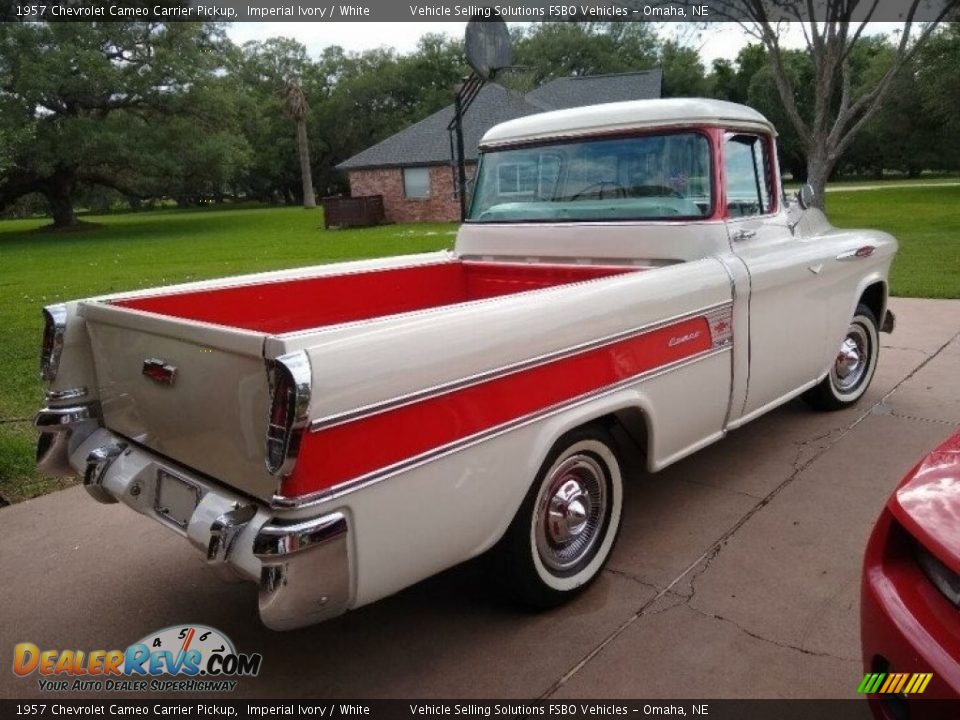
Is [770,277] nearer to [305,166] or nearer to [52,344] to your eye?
[52,344]

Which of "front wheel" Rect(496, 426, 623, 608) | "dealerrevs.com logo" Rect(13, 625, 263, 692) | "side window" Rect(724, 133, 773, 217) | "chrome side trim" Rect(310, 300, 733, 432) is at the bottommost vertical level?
"dealerrevs.com logo" Rect(13, 625, 263, 692)

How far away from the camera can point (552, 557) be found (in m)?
2.88

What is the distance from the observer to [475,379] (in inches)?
92.4

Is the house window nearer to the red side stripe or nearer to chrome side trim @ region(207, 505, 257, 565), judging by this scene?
the red side stripe

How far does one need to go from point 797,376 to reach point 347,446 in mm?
2955

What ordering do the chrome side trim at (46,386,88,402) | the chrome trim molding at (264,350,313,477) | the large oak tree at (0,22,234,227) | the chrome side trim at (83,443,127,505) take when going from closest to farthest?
the chrome trim molding at (264,350,313,477)
the chrome side trim at (83,443,127,505)
the chrome side trim at (46,386,88,402)
the large oak tree at (0,22,234,227)

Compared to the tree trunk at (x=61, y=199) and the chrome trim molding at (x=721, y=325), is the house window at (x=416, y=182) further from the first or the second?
the chrome trim molding at (x=721, y=325)

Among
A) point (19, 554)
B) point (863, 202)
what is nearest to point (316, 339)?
point (19, 554)

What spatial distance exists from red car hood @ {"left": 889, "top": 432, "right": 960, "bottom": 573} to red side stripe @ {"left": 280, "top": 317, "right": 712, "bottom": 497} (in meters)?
1.09

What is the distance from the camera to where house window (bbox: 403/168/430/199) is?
29.4 m

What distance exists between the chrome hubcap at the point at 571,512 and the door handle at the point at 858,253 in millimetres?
2379

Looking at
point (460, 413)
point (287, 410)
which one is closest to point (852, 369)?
point (460, 413)

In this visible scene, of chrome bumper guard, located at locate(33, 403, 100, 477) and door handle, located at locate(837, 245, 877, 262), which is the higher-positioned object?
door handle, located at locate(837, 245, 877, 262)

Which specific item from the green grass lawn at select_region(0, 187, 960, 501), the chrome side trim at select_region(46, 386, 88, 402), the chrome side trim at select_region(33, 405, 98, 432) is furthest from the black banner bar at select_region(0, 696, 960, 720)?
the green grass lawn at select_region(0, 187, 960, 501)
